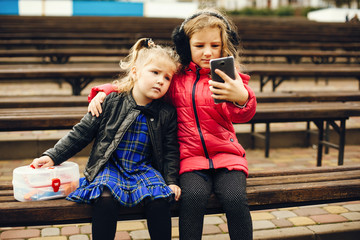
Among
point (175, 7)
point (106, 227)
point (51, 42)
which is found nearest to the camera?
point (106, 227)

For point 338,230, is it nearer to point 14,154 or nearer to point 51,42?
point 14,154

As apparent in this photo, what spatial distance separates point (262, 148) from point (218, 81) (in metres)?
2.88

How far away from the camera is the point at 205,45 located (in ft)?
7.23

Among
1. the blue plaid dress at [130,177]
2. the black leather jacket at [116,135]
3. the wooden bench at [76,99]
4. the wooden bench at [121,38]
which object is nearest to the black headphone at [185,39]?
the black leather jacket at [116,135]

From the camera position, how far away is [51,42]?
6.89 meters

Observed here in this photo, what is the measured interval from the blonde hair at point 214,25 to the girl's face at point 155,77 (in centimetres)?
25

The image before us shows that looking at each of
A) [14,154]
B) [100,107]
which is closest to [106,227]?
[100,107]

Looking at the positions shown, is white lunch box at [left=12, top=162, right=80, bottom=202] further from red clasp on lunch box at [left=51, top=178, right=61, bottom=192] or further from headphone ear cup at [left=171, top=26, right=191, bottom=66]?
headphone ear cup at [left=171, top=26, right=191, bottom=66]

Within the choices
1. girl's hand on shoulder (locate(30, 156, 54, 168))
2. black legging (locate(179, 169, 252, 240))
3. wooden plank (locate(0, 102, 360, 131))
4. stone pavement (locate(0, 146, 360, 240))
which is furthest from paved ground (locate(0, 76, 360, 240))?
girl's hand on shoulder (locate(30, 156, 54, 168))

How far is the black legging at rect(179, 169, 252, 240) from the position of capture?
1.97m

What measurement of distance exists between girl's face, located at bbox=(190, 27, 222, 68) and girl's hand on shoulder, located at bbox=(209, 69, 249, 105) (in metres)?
0.25

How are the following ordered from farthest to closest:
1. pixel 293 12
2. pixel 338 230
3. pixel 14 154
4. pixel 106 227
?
1. pixel 293 12
2. pixel 14 154
3. pixel 338 230
4. pixel 106 227

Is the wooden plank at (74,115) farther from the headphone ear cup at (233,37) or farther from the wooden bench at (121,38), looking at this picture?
the wooden bench at (121,38)

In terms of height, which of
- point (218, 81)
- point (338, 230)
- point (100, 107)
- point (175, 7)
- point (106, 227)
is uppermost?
point (175, 7)
